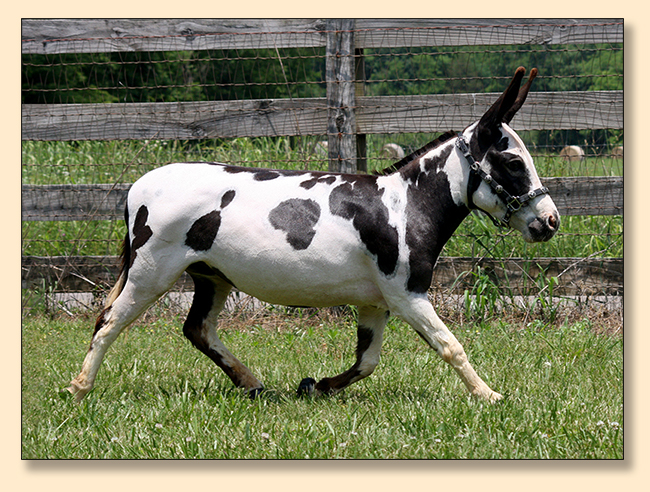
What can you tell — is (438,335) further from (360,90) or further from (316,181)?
(360,90)

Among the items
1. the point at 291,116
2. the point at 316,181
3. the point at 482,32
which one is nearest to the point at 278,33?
the point at 291,116

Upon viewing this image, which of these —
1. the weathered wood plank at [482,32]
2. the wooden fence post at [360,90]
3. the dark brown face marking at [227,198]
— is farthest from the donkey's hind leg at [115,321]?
the weathered wood plank at [482,32]

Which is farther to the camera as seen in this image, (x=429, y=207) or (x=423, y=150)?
(x=423, y=150)

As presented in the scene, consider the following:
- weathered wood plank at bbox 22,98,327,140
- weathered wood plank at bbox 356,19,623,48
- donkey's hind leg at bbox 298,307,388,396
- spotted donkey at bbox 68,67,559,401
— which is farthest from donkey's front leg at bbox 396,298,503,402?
weathered wood plank at bbox 356,19,623,48

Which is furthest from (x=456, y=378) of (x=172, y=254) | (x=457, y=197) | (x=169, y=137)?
(x=169, y=137)

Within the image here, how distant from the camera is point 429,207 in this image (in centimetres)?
411

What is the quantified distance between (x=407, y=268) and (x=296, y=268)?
23.6 inches

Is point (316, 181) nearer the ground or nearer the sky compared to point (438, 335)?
nearer the sky

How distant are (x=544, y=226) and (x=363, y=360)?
130 centimetres

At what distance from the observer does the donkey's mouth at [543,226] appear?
395 cm

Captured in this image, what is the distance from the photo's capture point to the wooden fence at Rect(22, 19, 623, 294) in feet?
20.5

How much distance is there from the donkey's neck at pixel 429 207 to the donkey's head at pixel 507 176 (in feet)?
0.35

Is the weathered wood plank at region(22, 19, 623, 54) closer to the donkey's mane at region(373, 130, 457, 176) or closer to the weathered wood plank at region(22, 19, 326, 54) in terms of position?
the weathered wood plank at region(22, 19, 326, 54)

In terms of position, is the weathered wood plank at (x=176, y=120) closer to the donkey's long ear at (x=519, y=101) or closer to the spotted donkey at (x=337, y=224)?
the spotted donkey at (x=337, y=224)
